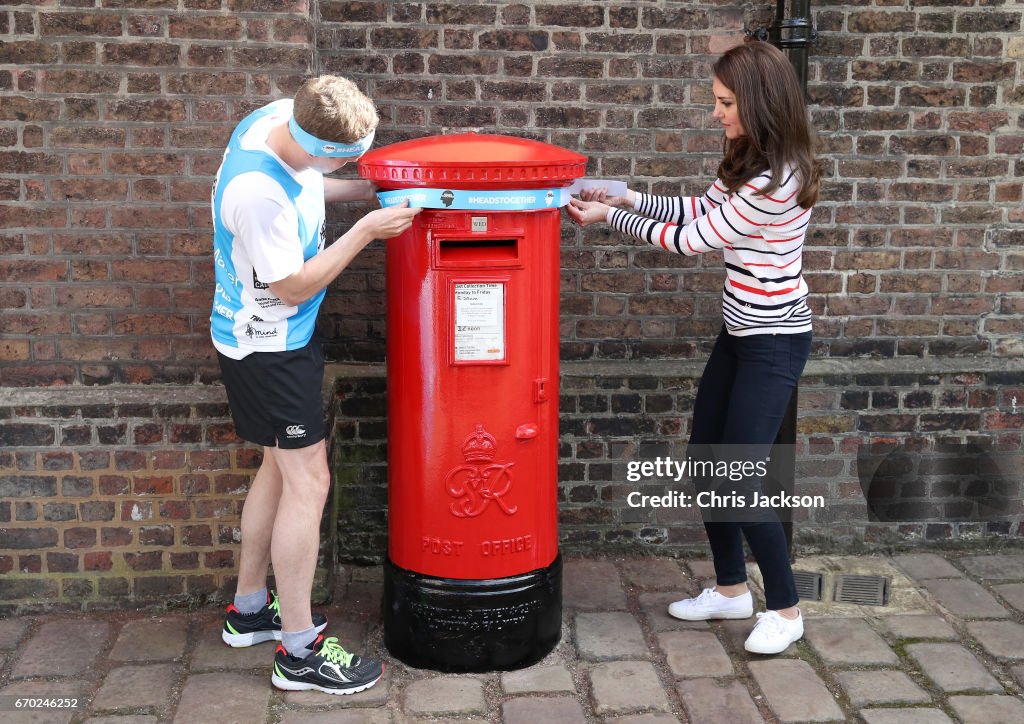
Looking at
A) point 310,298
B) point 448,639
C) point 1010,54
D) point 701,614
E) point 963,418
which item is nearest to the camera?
point 310,298

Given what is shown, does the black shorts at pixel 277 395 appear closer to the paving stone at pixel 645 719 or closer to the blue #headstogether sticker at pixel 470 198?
the blue #headstogether sticker at pixel 470 198

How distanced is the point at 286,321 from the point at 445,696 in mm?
1290

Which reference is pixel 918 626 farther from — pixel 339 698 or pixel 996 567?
pixel 339 698

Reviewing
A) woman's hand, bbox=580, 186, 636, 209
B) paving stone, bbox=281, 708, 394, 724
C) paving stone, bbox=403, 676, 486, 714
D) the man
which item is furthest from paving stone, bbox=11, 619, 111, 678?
woman's hand, bbox=580, 186, 636, 209

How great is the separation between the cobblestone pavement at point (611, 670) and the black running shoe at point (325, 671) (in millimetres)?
38

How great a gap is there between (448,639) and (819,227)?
221 centimetres

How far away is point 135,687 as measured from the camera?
3.53 meters

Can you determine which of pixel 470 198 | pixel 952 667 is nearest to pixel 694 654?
pixel 952 667

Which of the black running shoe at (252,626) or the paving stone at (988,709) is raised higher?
the black running shoe at (252,626)

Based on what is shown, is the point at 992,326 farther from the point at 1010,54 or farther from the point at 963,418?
the point at 1010,54

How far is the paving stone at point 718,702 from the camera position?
338 cm

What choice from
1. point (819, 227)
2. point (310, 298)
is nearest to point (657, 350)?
point (819, 227)

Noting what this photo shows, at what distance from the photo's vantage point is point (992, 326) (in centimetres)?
458

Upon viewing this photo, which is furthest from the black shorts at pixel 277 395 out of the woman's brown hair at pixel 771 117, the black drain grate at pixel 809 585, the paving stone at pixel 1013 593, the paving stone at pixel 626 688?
the paving stone at pixel 1013 593
